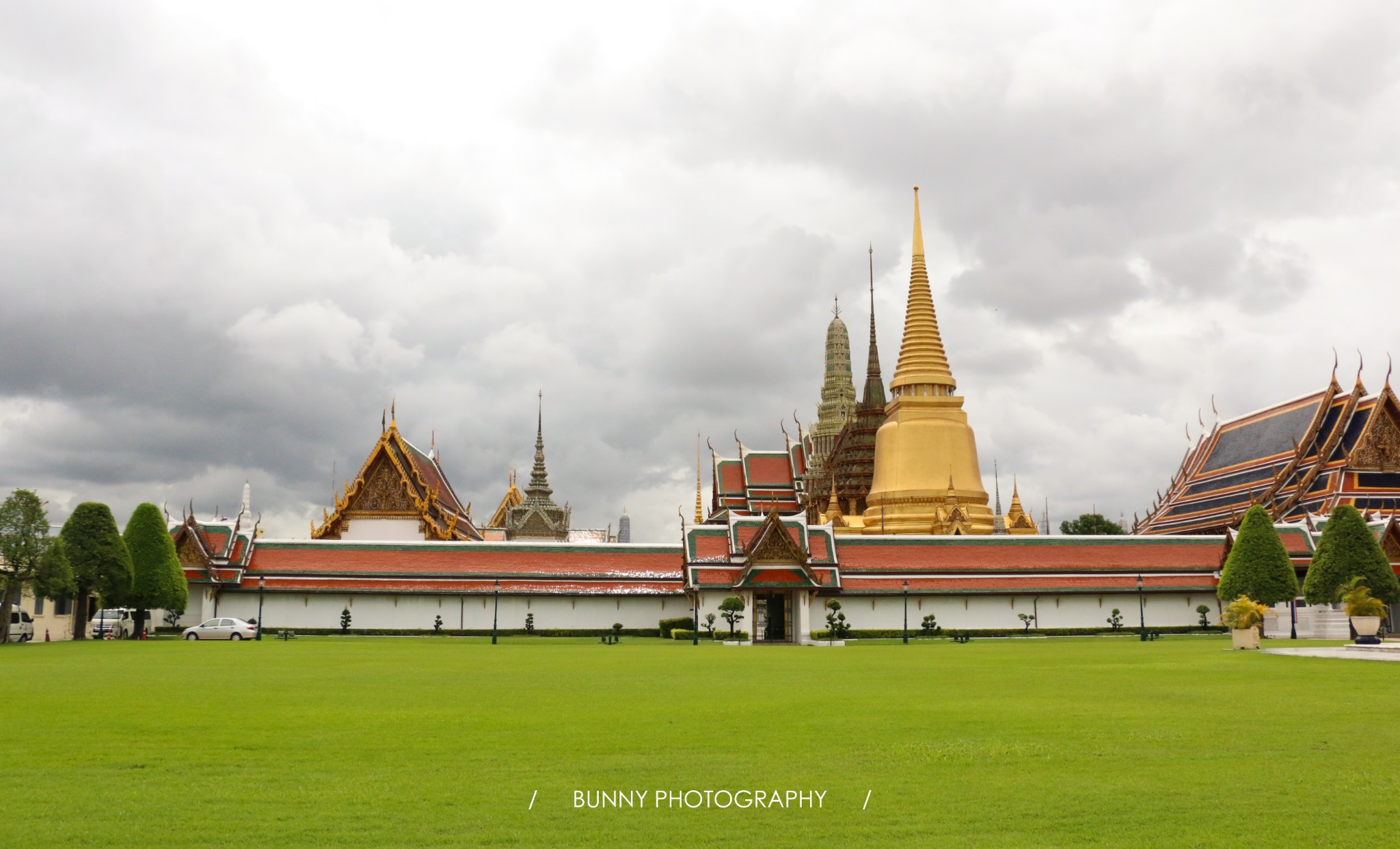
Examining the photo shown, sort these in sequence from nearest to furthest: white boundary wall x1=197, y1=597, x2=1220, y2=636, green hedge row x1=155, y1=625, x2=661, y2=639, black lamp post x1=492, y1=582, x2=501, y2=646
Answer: black lamp post x1=492, y1=582, x2=501, y2=646, green hedge row x1=155, y1=625, x2=661, y2=639, white boundary wall x1=197, y1=597, x2=1220, y2=636

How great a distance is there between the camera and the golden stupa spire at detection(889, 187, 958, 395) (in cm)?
6300

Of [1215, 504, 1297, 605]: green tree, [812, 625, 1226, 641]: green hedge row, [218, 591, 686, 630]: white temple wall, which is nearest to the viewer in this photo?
[1215, 504, 1297, 605]: green tree

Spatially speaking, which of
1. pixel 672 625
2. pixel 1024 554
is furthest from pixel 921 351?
pixel 672 625

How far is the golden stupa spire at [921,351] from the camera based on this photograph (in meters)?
63.0

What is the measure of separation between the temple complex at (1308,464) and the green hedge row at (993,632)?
8.55 m

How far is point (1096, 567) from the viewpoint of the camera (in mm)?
47375

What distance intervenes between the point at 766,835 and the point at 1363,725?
837 centimetres

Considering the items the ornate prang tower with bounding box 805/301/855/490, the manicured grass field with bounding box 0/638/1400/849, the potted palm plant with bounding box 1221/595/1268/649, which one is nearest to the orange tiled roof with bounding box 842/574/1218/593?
the potted palm plant with bounding box 1221/595/1268/649

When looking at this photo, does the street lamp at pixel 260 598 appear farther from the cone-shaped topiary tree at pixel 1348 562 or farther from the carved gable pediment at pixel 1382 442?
the carved gable pediment at pixel 1382 442

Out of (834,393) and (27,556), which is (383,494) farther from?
(834,393)

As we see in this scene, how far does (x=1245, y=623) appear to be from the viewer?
30.5m

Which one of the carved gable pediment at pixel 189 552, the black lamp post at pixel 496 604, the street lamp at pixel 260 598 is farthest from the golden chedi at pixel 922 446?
the carved gable pediment at pixel 189 552

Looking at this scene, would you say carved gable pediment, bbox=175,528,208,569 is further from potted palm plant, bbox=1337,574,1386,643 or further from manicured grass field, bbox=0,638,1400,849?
potted palm plant, bbox=1337,574,1386,643

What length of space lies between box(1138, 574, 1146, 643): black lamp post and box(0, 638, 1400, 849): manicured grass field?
2374 centimetres
